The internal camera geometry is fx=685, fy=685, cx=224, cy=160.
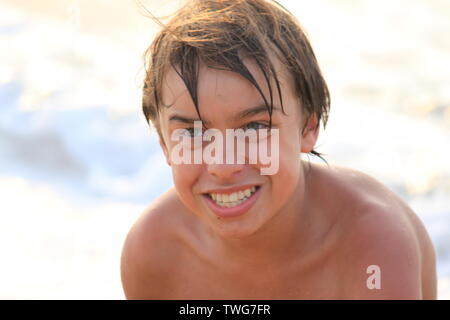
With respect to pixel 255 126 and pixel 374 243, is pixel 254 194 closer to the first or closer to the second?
pixel 255 126

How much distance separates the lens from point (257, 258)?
3143 mm

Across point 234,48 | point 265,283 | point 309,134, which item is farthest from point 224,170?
point 265,283

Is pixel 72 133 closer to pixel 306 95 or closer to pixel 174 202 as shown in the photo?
pixel 174 202

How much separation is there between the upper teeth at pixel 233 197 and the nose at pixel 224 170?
0.32 ft

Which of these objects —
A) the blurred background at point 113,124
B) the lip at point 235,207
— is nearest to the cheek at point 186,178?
the lip at point 235,207

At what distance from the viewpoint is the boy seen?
267cm

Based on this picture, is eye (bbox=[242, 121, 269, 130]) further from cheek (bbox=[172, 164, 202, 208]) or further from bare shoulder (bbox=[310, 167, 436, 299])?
bare shoulder (bbox=[310, 167, 436, 299])

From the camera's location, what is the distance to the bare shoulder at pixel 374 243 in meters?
2.81

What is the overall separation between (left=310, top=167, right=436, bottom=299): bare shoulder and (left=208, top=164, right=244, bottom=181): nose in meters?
0.65

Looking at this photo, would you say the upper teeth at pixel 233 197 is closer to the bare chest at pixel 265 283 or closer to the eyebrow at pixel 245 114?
the eyebrow at pixel 245 114

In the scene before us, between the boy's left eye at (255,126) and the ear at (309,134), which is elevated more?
the ear at (309,134)

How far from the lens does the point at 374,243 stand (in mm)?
2934
